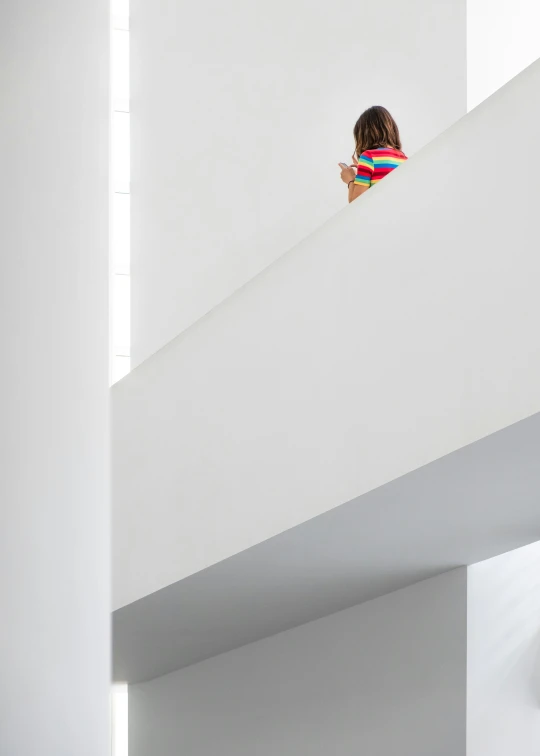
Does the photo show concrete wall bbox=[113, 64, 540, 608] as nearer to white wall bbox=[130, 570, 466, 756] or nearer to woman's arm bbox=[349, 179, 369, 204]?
woman's arm bbox=[349, 179, 369, 204]

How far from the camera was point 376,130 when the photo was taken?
16.2 feet

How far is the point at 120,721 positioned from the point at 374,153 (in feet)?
19.7

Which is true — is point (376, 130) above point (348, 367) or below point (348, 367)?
above

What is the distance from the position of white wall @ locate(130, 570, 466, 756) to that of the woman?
2196mm

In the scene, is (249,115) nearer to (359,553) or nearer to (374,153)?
(374,153)

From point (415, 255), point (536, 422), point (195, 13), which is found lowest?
point (536, 422)

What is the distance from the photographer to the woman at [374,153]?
4.92 metres

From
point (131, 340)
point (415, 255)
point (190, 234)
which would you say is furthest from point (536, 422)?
point (131, 340)

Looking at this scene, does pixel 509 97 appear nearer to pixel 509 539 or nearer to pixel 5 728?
pixel 509 539

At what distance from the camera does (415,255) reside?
3.94 meters

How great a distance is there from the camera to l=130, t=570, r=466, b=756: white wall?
5938 millimetres

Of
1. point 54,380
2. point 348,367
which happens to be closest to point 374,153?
point 348,367

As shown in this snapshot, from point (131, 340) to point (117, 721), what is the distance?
10.4ft

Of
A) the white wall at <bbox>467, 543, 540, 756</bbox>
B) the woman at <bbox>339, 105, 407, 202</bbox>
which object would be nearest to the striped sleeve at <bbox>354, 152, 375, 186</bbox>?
the woman at <bbox>339, 105, 407, 202</bbox>
